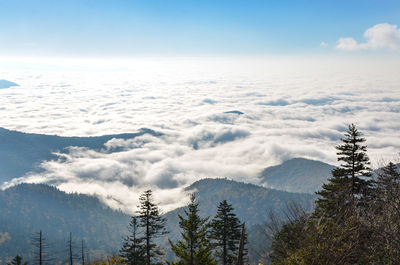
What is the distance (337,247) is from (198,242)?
1173 cm

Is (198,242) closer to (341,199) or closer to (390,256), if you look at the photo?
(341,199)

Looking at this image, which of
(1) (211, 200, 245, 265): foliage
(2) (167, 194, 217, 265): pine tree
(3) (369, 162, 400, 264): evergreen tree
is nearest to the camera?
(3) (369, 162, 400, 264): evergreen tree

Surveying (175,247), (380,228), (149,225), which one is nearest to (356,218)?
(380,228)

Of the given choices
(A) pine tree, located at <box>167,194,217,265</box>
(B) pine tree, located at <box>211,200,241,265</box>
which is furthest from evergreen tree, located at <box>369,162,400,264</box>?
(B) pine tree, located at <box>211,200,241,265</box>

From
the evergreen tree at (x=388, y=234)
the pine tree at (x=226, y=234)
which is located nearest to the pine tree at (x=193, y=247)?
the evergreen tree at (x=388, y=234)

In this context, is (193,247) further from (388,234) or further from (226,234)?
(226,234)

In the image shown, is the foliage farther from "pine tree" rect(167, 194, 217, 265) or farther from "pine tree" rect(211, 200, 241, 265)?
"pine tree" rect(167, 194, 217, 265)

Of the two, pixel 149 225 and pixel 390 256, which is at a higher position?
pixel 390 256

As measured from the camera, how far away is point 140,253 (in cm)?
3638

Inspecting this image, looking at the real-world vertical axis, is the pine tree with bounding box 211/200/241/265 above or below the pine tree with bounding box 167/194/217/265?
below

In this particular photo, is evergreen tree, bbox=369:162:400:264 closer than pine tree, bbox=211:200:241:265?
Yes

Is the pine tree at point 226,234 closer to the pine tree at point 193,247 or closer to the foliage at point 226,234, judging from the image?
the foliage at point 226,234

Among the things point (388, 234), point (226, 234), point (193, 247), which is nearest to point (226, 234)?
point (226, 234)

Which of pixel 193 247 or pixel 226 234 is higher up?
pixel 193 247
